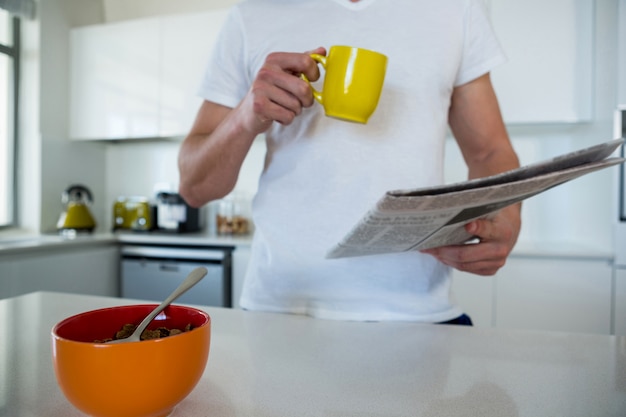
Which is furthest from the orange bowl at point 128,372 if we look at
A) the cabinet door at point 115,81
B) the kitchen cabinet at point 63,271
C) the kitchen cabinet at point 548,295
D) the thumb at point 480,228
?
the cabinet door at point 115,81

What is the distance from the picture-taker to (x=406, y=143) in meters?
0.81

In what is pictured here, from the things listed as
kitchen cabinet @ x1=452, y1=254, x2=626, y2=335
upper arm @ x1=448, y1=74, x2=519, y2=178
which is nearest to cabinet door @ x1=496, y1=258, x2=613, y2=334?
kitchen cabinet @ x1=452, y1=254, x2=626, y2=335

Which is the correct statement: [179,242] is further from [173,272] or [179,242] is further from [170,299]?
[170,299]

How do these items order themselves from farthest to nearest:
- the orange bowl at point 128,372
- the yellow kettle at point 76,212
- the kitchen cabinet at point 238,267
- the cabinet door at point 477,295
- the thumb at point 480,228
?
1. the yellow kettle at point 76,212
2. the kitchen cabinet at point 238,267
3. the cabinet door at point 477,295
4. the thumb at point 480,228
5. the orange bowl at point 128,372

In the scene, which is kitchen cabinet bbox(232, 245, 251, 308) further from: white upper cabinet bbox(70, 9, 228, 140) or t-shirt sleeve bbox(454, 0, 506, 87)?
t-shirt sleeve bbox(454, 0, 506, 87)

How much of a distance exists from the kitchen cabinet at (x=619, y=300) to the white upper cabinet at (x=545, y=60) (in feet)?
2.26

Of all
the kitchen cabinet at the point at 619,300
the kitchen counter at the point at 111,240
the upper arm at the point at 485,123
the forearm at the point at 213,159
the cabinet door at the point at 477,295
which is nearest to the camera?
the forearm at the point at 213,159

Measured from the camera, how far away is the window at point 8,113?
267 cm

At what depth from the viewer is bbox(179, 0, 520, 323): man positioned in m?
0.79

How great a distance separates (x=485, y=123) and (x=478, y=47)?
14 centimetres

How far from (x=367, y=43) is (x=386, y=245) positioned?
16.1 inches

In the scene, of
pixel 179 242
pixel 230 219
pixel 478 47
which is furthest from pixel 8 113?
pixel 478 47

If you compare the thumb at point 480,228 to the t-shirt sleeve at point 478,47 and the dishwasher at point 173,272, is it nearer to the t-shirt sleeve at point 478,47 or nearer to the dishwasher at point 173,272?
the t-shirt sleeve at point 478,47

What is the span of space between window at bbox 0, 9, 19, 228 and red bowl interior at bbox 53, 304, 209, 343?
272cm
